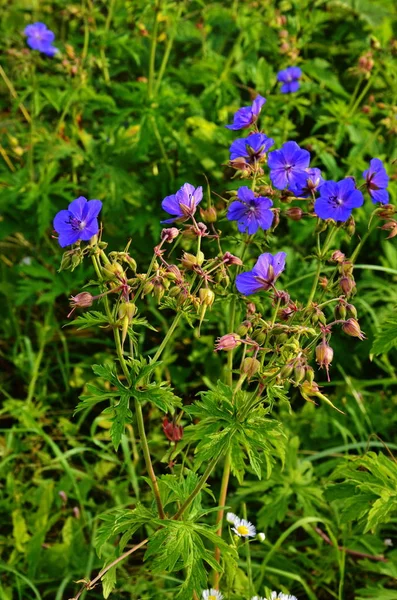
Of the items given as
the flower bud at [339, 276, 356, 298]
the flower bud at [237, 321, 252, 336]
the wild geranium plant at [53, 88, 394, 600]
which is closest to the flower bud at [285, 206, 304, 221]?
the wild geranium plant at [53, 88, 394, 600]

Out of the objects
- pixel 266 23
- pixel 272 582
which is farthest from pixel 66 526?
pixel 266 23

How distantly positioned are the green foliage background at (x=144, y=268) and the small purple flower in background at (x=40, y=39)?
14 cm

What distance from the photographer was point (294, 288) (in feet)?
9.77

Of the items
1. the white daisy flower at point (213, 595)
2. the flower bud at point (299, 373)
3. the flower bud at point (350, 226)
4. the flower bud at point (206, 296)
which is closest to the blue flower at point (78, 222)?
the flower bud at point (206, 296)

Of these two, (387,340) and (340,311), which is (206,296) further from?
(387,340)

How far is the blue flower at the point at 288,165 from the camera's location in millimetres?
1792

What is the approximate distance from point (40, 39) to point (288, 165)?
2.11 m

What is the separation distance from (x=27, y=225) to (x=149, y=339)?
2.51ft

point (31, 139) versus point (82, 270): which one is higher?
point (31, 139)

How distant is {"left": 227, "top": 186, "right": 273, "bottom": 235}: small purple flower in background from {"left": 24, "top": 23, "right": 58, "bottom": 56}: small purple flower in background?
2007 millimetres

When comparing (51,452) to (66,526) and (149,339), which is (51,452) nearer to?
(66,526)

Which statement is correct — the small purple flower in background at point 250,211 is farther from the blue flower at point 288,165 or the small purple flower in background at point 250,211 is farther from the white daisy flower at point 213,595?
the white daisy flower at point 213,595

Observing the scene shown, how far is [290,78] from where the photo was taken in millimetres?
3205

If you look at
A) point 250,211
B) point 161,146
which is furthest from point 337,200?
point 161,146
